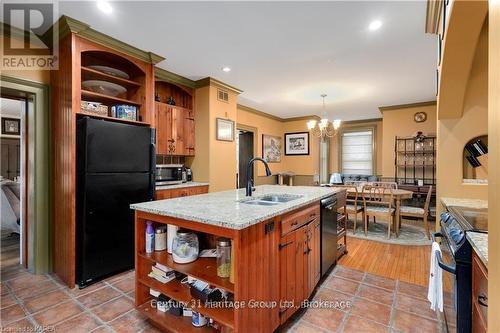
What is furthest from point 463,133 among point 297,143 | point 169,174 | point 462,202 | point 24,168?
point 24,168

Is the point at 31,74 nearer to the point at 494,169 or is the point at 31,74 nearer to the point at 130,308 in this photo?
the point at 130,308

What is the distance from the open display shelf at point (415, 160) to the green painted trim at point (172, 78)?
478 centimetres

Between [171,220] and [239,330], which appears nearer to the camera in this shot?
[239,330]

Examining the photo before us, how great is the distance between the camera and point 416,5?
82.8 inches

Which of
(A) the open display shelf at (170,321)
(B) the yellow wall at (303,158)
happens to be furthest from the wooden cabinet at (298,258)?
(B) the yellow wall at (303,158)

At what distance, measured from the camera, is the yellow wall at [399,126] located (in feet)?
17.3

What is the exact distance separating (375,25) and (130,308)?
3.51 meters

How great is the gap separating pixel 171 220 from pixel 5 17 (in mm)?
2640

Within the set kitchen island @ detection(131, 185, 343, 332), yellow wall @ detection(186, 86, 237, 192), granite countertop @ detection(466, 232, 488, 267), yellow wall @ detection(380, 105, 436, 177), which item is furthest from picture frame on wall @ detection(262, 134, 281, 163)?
granite countertop @ detection(466, 232, 488, 267)

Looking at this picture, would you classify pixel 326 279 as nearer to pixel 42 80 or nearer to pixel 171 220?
A: pixel 171 220

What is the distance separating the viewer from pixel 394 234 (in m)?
4.12

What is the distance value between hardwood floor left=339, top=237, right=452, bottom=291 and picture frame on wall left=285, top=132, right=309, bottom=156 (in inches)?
136

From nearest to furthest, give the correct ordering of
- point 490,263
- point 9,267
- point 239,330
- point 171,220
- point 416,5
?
point 490,263
point 239,330
point 171,220
point 416,5
point 9,267

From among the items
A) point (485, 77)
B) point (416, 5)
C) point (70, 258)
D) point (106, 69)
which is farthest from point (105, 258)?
point (485, 77)
